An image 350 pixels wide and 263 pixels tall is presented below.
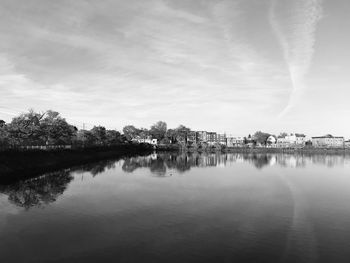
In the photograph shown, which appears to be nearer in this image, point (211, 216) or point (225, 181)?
point (211, 216)

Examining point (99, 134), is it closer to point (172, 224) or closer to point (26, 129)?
point (26, 129)

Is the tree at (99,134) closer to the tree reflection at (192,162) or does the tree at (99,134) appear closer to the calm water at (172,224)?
the tree reflection at (192,162)

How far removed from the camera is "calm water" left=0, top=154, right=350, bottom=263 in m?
22.5

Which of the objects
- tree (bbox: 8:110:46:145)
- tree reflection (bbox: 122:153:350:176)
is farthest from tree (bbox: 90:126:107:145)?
tree (bbox: 8:110:46:145)

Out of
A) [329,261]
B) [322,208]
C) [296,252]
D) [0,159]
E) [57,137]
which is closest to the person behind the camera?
[329,261]

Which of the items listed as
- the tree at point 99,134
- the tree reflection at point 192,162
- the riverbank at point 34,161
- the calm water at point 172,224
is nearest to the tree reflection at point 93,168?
the riverbank at point 34,161

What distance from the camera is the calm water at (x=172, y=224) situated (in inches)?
886

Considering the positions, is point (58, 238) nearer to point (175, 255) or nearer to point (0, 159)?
point (175, 255)

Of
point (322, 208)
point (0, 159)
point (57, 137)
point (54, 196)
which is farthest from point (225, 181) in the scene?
point (57, 137)

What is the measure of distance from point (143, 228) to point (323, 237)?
17078 mm

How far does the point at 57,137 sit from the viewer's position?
105062 mm

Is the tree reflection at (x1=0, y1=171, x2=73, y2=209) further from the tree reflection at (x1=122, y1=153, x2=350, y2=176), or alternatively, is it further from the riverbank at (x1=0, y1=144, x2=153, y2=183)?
the tree reflection at (x1=122, y1=153, x2=350, y2=176)

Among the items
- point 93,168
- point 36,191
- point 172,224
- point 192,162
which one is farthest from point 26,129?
point 172,224

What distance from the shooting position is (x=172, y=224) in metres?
30.1
